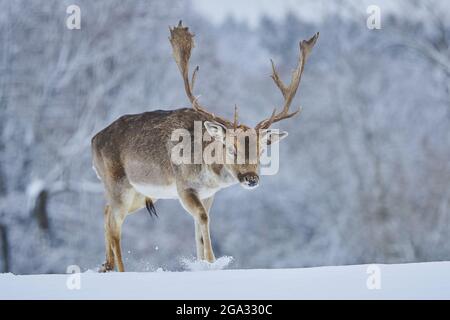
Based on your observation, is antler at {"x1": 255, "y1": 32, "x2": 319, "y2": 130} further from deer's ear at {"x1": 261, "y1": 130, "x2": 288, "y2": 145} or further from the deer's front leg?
the deer's front leg

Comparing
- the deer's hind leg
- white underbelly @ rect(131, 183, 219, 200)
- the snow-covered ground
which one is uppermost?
white underbelly @ rect(131, 183, 219, 200)

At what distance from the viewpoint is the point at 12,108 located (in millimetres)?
14891

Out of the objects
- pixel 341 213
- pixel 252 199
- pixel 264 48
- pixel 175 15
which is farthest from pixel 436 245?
pixel 175 15

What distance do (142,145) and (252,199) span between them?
24.4 feet

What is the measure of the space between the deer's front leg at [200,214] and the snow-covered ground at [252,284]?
47 centimetres

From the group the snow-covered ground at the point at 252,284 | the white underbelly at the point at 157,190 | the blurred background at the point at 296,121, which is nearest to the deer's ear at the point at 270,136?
the white underbelly at the point at 157,190

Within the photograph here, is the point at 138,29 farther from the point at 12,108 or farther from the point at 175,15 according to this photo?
the point at 12,108

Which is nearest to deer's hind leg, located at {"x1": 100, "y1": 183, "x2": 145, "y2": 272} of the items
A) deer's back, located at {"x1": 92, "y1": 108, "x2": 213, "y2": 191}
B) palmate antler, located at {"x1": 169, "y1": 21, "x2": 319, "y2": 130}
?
deer's back, located at {"x1": 92, "y1": 108, "x2": 213, "y2": 191}

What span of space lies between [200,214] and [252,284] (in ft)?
4.88

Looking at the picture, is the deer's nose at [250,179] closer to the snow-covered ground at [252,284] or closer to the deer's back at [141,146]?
the snow-covered ground at [252,284]

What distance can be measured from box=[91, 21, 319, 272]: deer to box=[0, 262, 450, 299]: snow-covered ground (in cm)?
94

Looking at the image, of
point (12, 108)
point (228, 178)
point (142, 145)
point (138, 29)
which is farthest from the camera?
point (138, 29)

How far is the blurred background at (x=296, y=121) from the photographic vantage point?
1555 cm

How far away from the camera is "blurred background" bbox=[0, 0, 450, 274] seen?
15555 millimetres
